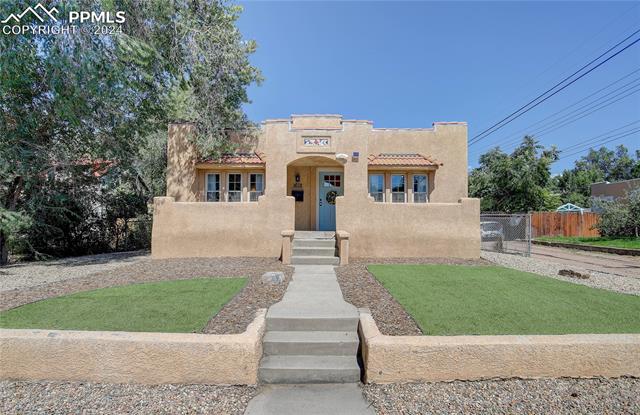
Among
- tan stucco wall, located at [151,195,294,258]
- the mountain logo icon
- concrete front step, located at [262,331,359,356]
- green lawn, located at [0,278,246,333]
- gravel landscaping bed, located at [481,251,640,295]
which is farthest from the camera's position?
tan stucco wall, located at [151,195,294,258]

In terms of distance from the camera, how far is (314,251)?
9.52 metres

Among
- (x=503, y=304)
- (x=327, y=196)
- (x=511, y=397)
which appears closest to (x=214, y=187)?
(x=327, y=196)

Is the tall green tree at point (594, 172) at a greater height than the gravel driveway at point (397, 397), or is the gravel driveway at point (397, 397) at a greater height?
the tall green tree at point (594, 172)

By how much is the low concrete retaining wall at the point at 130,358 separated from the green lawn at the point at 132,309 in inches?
20.3

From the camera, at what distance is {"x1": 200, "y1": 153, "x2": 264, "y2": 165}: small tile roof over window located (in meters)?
12.9

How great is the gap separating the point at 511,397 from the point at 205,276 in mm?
6412

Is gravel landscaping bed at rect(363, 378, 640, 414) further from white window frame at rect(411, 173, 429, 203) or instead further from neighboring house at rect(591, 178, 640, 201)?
neighboring house at rect(591, 178, 640, 201)

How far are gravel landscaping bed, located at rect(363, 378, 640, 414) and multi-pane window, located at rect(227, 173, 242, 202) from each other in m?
11.2

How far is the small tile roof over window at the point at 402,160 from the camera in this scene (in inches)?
526

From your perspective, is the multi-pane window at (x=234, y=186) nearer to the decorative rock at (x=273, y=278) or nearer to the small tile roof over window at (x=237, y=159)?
the small tile roof over window at (x=237, y=159)

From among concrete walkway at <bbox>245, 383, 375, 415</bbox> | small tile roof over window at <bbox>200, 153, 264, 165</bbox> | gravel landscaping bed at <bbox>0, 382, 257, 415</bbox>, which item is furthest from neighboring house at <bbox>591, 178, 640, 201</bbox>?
gravel landscaping bed at <bbox>0, 382, 257, 415</bbox>

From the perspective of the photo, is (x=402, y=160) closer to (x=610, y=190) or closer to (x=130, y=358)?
(x=130, y=358)

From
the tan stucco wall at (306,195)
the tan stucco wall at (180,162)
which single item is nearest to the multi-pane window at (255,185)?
the tan stucco wall at (306,195)

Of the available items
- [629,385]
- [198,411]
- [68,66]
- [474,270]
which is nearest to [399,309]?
[629,385]
